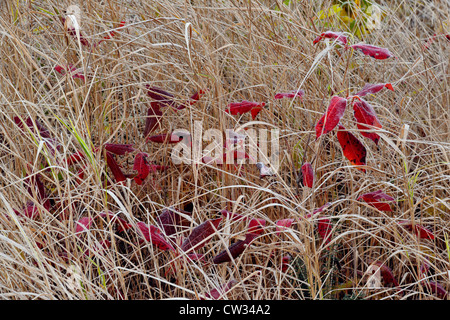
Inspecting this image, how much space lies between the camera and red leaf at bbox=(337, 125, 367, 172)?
94 centimetres

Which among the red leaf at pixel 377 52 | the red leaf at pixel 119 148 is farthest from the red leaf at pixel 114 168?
the red leaf at pixel 377 52

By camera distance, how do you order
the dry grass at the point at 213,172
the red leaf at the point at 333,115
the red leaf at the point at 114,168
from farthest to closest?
the red leaf at the point at 114,168
the dry grass at the point at 213,172
the red leaf at the point at 333,115

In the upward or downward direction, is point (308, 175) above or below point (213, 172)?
above

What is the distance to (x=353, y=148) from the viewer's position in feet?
3.11

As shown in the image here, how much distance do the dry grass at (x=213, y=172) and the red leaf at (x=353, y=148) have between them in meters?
Result: 0.08

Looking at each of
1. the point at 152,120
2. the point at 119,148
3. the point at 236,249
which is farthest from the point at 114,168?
the point at 236,249

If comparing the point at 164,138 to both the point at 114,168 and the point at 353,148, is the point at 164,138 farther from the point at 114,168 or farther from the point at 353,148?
the point at 353,148

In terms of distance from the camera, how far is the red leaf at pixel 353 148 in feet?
3.09

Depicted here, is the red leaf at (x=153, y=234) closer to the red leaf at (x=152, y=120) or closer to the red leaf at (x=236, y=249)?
the red leaf at (x=236, y=249)

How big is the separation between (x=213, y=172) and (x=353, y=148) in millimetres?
473

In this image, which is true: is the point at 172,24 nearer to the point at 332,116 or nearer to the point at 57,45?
the point at 57,45
